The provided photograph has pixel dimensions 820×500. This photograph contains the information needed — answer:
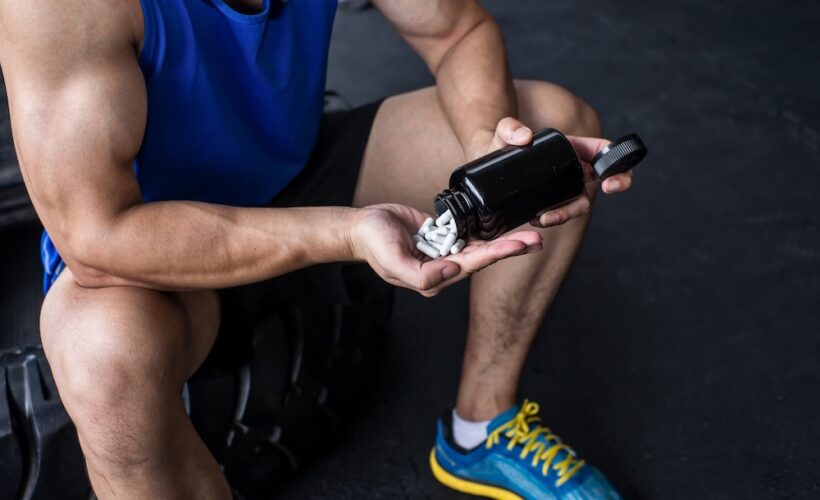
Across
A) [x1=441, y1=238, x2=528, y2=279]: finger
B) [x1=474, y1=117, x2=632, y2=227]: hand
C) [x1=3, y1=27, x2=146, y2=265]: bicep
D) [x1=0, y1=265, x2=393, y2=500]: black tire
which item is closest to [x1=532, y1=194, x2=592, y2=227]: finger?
[x1=474, y1=117, x2=632, y2=227]: hand

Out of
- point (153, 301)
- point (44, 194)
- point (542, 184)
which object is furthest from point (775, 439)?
point (44, 194)

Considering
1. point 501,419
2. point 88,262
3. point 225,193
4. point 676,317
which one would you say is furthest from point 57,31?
point 676,317

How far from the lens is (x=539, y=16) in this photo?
2.89m

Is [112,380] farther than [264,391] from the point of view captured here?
No

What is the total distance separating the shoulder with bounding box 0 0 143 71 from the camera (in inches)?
33.9

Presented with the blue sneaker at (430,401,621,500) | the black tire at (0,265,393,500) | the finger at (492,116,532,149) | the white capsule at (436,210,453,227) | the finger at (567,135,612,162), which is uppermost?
the finger at (492,116,532,149)

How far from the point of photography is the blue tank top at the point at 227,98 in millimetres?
1011

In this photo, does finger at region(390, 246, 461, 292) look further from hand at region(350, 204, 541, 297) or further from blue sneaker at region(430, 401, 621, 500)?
blue sneaker at region(430, 401, 621, 500)

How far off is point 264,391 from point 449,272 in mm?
447

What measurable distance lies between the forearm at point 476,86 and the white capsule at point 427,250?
0.22 meters

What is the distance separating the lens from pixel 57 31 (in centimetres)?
87

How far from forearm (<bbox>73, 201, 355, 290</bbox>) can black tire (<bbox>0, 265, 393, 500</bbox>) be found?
16 centimetres

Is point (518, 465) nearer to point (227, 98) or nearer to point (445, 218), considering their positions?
point (445, 218)

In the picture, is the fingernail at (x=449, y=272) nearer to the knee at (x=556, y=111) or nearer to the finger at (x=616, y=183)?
the finger at (x=616, y=183)
